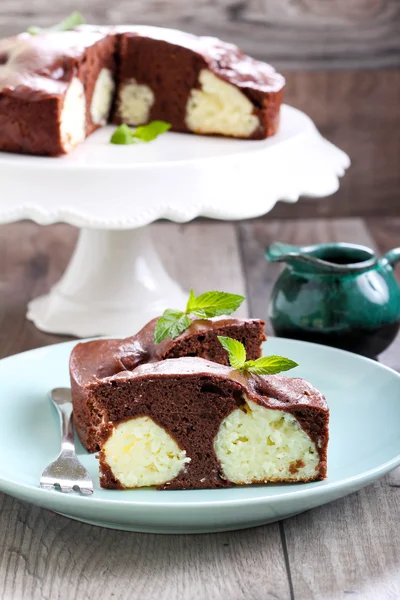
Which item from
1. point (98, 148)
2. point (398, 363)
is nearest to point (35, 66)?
point (98, 148)

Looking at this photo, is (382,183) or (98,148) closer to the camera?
(98,148)

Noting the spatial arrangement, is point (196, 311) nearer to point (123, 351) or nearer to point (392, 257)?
point (123, 351)

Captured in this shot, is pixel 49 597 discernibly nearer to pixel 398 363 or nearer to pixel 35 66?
pixel 398 363

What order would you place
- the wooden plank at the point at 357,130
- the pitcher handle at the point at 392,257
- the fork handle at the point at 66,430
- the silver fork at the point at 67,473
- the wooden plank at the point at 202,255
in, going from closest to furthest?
the silver fork at the point at 67,473 < the fork handle at the point at 66,430 < the pitcher handle at the point at 392,257 < the wooden plank at the point at 202,255 < the wooden plank at the point at 357,130

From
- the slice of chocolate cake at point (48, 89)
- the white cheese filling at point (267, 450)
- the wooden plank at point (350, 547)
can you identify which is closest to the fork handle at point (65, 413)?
the white cheese filling at point (267, 450)

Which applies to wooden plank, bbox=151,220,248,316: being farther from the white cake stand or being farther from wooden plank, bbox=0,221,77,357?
wooden plank, bbox=0,221,77,357

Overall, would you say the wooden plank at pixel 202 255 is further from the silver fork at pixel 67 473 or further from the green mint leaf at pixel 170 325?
the silver fork at pixel 67 473

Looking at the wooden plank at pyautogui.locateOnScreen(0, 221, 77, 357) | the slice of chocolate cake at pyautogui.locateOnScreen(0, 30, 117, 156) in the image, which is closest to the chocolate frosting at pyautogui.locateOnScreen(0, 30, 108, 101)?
the slice of chocolate cake at pyautogui.locateOnScreen(0, 30, 117, 156)
